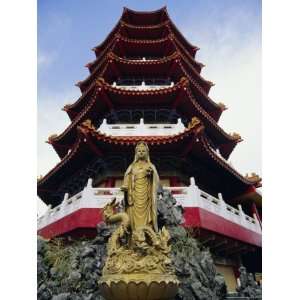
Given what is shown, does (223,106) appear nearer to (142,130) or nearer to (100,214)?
(142,130)

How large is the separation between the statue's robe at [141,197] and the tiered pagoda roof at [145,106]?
403 cm

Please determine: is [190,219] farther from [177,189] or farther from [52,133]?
[52,133]

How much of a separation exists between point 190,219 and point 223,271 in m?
3.14

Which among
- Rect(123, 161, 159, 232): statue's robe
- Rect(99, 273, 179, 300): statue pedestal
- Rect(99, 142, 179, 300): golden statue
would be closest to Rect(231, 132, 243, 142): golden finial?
Rect(99, 142, 179, 300): golden statue

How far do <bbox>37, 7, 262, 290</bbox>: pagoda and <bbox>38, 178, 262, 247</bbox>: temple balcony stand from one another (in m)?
0.02

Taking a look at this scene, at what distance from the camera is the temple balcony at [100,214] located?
7.20 metres

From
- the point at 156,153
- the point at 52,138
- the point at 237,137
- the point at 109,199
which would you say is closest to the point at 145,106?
the point at 156,153

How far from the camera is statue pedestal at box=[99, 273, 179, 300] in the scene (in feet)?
11.6

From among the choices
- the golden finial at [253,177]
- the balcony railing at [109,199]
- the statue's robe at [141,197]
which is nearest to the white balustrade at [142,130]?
the balcony railing at [109,199]

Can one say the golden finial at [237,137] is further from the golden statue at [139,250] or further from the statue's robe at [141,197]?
the statue's robe at [141,197]

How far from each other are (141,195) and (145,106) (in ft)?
21.4

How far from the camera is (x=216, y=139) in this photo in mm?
11852

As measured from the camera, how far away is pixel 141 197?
164 inches

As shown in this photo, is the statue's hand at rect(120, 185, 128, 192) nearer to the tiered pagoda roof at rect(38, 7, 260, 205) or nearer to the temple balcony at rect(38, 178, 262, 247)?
the temple balcony at rect(38, 178, 262, 247)
